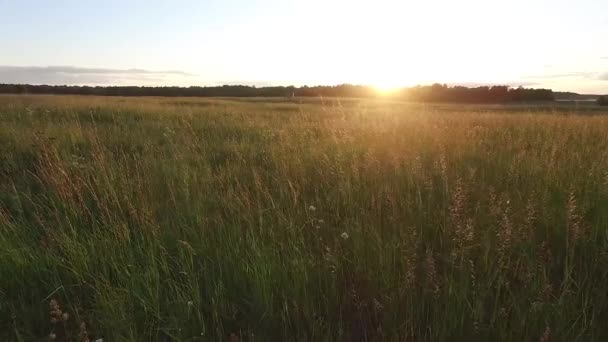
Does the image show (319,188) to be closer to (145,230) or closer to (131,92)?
(145,230)

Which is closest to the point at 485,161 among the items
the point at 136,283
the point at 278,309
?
the point at 278,309

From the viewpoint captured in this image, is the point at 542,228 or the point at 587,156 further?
the point at 587,156

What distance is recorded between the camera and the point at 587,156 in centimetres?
496

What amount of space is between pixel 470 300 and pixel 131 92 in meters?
101

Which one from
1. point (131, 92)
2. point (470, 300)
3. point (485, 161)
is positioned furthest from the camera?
point (131, 92)

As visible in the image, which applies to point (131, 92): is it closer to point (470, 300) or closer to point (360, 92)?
point (360, 92)

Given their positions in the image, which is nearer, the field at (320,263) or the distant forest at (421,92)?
the field at (320,263)

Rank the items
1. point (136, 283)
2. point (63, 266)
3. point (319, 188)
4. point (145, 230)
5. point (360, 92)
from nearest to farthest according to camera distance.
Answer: point (136, 283), point (63, 266), point (145, 230), point (319, 188), point (360, 92)

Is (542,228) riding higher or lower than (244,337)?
higher

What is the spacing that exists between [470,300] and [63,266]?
2220mm

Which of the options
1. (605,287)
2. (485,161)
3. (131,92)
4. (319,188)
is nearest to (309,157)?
(319,188)

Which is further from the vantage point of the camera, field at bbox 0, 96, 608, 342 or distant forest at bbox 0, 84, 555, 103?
distant forest at bbox 0, 84, 555, 103

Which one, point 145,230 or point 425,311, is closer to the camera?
point 425,311

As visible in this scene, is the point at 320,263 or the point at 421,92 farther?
the point at 421,92
